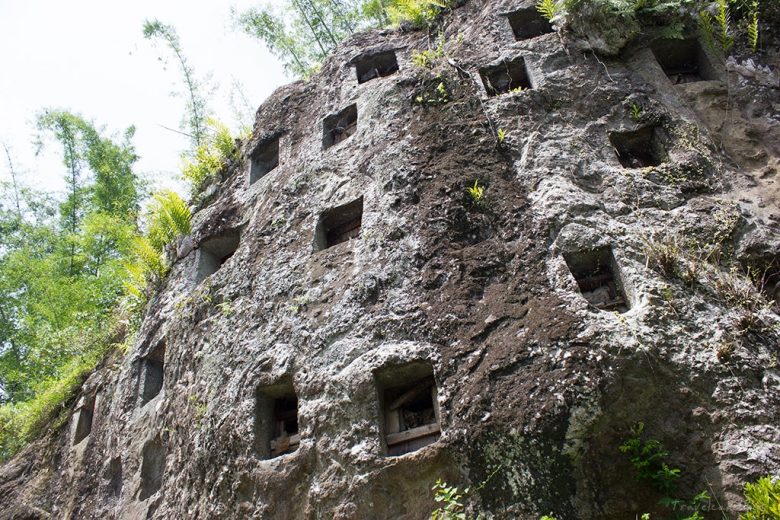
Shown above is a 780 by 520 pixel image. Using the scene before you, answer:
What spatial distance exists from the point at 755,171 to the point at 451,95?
3.77 meters

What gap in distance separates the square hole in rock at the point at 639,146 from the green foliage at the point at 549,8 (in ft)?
8.30

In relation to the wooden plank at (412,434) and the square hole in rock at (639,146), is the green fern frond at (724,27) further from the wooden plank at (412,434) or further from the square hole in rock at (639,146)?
the wooden plank at (412,434)

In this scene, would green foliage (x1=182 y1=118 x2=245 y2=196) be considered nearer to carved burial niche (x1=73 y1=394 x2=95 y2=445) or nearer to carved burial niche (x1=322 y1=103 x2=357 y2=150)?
carved burial niche (x1=322 y1=103 x2=357 y2=150)

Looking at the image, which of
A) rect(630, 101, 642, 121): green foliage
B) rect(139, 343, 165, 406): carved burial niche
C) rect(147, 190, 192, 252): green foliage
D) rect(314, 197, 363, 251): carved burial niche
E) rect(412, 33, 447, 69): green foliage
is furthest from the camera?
rect(147, 190, 192, 252): green foliage

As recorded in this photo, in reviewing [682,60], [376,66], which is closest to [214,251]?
[376,66]

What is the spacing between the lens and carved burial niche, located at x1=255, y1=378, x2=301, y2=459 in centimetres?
610

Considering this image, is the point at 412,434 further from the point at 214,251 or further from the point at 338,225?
the point at 214,251

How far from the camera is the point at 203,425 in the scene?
6652 mm

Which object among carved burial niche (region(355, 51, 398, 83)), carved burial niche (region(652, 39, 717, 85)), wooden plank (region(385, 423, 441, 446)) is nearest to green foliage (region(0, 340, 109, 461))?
carved burial niche (region(355, 51, 398, 83))

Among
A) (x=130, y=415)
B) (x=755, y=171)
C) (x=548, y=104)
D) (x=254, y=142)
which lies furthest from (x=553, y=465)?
(x=254, y=142)

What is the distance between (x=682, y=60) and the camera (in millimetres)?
8227

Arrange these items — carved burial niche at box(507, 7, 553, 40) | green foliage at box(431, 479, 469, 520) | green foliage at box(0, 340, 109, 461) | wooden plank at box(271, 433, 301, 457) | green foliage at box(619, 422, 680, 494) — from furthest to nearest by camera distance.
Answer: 1. green foliage at box(0, 340, 109, 461)
2. carved burial niche at box(507, 7, 553, 40)
3. wooden plank at box(271, 433, 301, 457)
4. green foliage at box(431, 479, 469, 520)
5. green foliage at box(619, 422, 680, 494)

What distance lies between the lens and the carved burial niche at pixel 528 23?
9.30m

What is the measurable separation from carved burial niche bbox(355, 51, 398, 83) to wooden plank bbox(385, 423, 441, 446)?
6.91 metres
